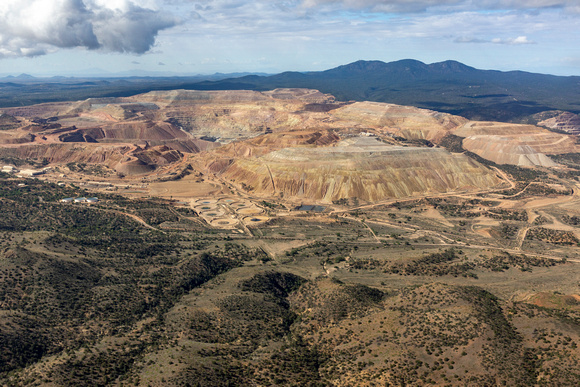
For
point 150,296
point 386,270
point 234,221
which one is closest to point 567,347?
point 386,270

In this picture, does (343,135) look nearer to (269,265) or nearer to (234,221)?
(234,221)

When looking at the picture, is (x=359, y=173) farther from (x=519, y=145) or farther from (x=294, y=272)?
(x=519, y=145)

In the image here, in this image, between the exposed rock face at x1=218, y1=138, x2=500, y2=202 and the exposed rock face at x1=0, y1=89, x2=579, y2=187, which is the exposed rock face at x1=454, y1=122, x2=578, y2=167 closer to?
the exposed rock face at x1=0, y1=89, x2=579, y2=187

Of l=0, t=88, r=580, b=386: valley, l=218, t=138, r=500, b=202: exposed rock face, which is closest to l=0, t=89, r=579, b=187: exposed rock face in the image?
l=218, t=138, r=500, b=202: exposed rock face

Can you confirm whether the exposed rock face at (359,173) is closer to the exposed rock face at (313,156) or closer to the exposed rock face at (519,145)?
the exposed rock face at (313,156)

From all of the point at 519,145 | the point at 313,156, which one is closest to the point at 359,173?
the point at 313,156

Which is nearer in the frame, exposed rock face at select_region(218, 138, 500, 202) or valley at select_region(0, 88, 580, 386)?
valley at select_region(0, 88, 580, 386)
